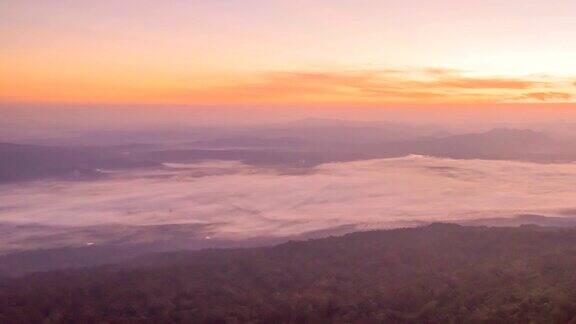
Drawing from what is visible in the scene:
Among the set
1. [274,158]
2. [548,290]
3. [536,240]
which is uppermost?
[548,290]

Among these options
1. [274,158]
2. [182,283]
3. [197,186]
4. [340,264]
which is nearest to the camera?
[182,283]

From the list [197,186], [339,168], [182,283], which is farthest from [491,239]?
[339,168]

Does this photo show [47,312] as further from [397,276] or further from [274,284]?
[397,276]

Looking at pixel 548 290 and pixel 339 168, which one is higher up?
pixel 548 290

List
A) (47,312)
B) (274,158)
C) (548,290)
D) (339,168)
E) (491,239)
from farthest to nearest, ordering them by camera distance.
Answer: (274,158) < (339,168) < (491,239) < (47,312) < (548,290)

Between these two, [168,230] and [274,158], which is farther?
[274,158]

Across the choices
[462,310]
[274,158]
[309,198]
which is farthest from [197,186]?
[462,310]
